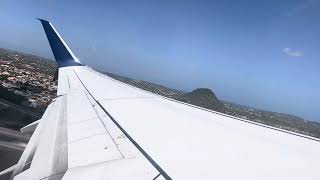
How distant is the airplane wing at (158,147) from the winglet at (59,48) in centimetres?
601

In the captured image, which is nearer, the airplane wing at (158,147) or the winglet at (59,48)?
the airplane wing at (158,147)

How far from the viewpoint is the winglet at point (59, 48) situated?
35.7 ft

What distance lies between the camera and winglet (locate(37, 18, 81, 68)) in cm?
1089

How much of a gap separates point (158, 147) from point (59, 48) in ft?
30.0

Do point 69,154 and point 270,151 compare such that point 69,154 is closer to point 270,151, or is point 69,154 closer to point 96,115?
point 96,115

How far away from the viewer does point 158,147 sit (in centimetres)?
324

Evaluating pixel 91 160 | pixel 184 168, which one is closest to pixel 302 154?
pixel 184 168

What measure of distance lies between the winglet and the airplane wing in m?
6.01

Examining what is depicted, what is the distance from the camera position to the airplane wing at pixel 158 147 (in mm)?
2547

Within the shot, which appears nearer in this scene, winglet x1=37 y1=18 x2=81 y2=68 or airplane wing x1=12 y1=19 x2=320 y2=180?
airplane wing x1=12 y1=19 x2=320 y2=180

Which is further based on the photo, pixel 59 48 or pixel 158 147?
pixel 59 48

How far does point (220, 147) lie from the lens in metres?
3.24

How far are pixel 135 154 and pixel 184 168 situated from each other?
0.68 metres

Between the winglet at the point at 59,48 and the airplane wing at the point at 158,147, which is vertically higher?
the winglet at the point at 59,48
